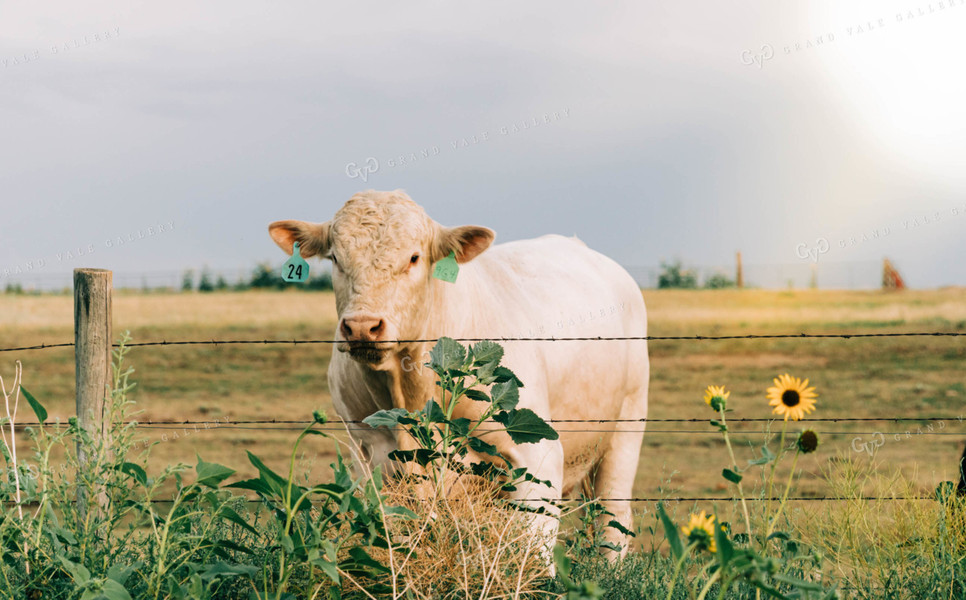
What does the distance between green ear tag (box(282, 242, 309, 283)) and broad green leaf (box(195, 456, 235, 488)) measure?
1813 mm

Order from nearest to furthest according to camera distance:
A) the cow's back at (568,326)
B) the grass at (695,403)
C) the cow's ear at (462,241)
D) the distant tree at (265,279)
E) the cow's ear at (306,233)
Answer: the grass at (695,403)
the cow's ear at (462,241)
the cow's ear at (306,233)
the cow's back at (568,326)
the distant tree at (265,279)

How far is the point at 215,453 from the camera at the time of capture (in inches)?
488

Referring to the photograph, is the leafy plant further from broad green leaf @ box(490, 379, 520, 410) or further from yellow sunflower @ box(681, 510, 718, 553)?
yellow sunflower @ box(681, 510, 718, 553)

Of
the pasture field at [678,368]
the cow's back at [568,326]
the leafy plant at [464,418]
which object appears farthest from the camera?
the pasture field at [678,368]

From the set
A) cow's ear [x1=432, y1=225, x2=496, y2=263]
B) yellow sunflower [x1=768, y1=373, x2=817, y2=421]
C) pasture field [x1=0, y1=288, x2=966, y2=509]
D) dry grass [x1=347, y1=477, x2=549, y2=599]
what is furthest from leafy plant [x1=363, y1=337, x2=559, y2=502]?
pasture field [x1=0, y1=288, x2=966, y2=509]

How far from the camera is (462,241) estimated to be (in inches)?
161

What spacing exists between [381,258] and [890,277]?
33949mm

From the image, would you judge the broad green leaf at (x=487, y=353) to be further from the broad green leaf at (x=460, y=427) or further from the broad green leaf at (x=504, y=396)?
the broad green leaf at (x=460, y=427)


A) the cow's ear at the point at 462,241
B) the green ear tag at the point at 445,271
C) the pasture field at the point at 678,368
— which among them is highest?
the cow's ear at the point at 462,241

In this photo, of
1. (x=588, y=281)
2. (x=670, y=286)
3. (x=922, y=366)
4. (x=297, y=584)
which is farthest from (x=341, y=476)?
(x=670, y=286)

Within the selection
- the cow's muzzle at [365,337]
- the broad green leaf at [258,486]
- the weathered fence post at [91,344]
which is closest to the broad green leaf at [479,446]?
the broad green leaf at [258,486]

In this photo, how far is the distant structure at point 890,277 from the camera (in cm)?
3278

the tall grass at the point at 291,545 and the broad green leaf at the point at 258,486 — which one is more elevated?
the broad green leaf at the point at 258,486

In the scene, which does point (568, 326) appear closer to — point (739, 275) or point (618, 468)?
point (618, 468)
